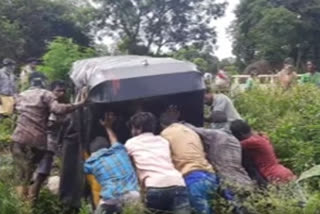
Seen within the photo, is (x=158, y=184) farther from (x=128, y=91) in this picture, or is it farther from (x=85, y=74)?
(x=85, y=74)

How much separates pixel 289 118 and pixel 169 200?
4431 mm

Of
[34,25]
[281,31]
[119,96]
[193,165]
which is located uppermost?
[34,25]

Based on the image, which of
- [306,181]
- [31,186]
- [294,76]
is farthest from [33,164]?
[294,76]

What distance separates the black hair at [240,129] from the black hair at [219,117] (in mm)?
980

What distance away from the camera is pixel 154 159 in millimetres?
6047

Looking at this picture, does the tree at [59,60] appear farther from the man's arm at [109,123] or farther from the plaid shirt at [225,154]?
Answer: the plaid shirt at [225,154]

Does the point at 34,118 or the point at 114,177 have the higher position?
the point at 34,118

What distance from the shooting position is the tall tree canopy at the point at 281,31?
3269cm

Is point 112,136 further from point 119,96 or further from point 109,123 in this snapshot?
point 119,96

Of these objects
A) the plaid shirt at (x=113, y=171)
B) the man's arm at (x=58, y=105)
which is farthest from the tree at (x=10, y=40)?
the plaid shirt at (x=113, y=171)

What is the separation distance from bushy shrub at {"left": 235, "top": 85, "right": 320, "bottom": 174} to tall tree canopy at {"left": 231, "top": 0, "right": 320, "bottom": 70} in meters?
21.3

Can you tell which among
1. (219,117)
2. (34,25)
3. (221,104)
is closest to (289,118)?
(221,104)

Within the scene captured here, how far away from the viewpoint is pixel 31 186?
7.20m

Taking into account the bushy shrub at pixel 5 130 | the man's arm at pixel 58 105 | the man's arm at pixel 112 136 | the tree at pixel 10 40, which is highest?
the tree at pixel 10 40
